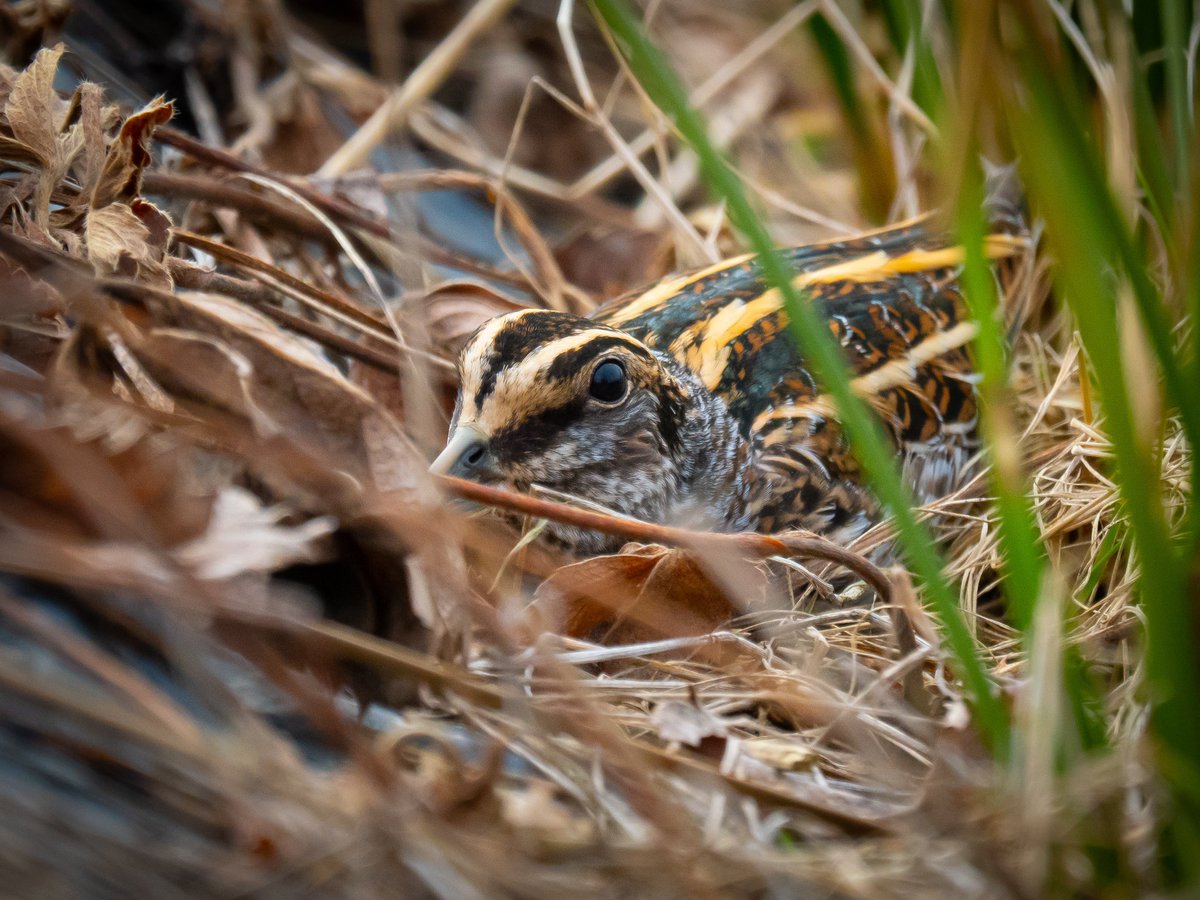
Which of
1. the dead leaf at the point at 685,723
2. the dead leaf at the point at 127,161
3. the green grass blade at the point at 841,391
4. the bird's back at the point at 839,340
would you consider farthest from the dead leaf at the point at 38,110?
the dead leaf at the point at 685,723

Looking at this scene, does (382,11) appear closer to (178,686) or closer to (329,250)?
(178,686)

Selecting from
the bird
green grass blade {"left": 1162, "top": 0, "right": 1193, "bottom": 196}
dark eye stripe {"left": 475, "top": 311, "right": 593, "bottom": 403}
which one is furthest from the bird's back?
green grass blade {"left": 1162, "top": 0, "right": 1193, "bottom": 196}

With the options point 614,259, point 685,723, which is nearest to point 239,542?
point 685,723

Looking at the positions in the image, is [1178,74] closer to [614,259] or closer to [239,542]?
[239,542]

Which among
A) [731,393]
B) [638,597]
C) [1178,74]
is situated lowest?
[638,597]

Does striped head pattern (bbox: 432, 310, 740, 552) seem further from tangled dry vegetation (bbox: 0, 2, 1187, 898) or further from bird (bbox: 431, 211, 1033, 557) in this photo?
tangled dry vegetation (bbox: 0, 2, 1187, 898)

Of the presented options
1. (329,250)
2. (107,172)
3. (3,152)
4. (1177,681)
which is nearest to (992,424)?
(1177,681)

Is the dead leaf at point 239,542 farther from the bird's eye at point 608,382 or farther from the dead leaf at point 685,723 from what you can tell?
the bird's eye at point 608,382
